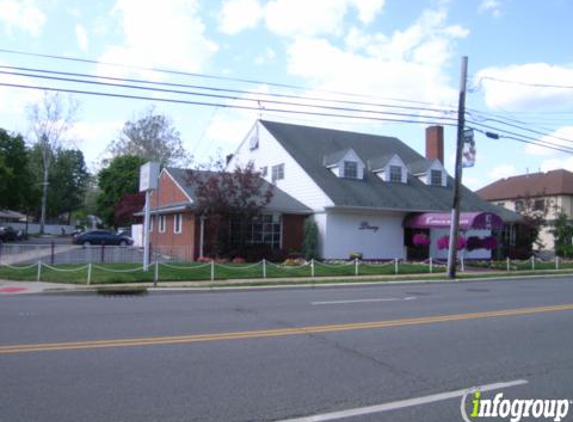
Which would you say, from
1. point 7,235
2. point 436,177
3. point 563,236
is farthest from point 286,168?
point 7,235

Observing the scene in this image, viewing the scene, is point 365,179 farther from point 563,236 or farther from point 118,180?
point 118,180

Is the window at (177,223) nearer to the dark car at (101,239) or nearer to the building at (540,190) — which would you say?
the dark car at (101,239)

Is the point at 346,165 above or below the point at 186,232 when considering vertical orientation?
above

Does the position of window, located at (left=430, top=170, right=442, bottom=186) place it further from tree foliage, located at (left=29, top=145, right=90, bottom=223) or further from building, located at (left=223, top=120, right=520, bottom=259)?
tree foliage, located at (left=29, top=145, right=90, bottom=223)

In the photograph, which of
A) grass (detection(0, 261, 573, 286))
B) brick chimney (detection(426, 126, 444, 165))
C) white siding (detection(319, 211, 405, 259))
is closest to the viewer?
grass (detection(0, 261, 573, 286))

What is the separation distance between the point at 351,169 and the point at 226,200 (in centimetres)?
1028

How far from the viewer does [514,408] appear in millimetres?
5656

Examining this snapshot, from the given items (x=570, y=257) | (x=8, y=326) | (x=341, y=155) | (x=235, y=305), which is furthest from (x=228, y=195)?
(x=570, y=257)

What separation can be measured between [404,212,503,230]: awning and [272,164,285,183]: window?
27.9ft

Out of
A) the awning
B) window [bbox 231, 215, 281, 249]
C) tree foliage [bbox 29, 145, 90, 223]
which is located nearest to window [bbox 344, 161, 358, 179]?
the awning

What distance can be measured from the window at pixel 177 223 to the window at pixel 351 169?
10.2 m

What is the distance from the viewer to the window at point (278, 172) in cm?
3391

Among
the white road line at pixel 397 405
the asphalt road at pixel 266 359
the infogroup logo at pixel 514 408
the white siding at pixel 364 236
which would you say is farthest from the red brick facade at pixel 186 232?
the infogroup logo at pixel 514 408

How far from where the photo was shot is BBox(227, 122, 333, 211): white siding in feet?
100.0
